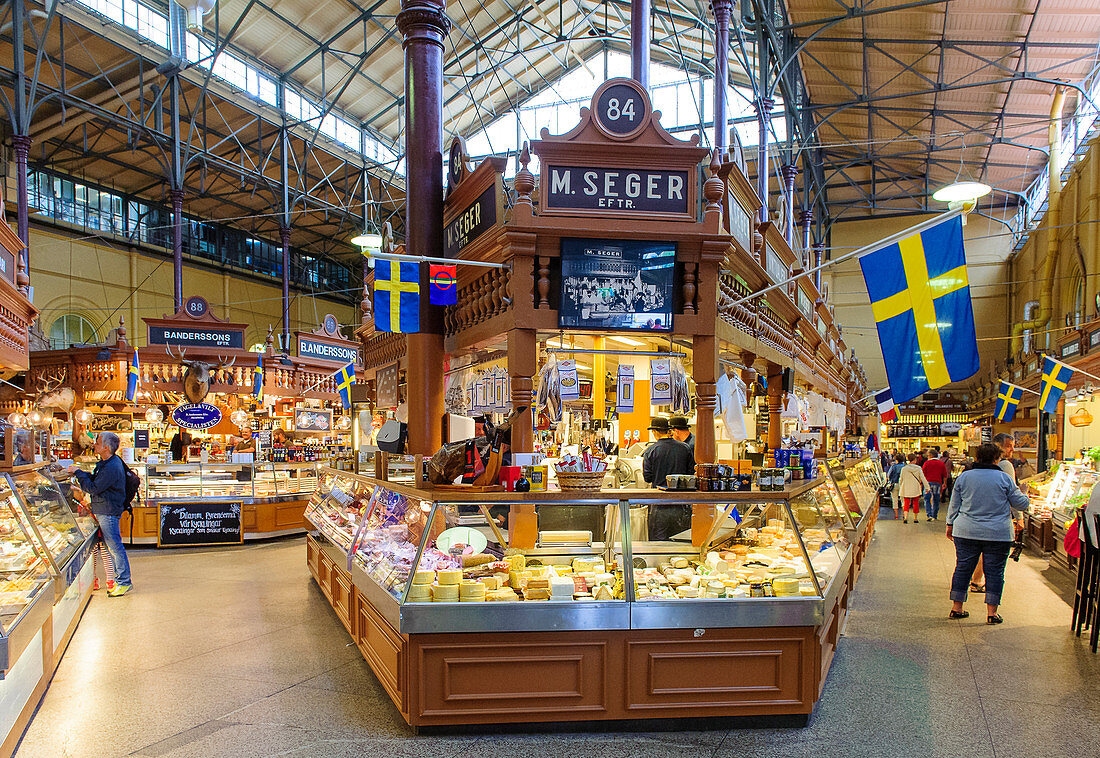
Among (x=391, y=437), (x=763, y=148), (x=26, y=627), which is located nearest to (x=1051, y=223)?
(x=763, y=148)

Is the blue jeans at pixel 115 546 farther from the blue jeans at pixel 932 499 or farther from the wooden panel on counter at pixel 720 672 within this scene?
the blue jeans at pixel 932 499

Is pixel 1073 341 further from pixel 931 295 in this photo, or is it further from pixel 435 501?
pixel 435 501

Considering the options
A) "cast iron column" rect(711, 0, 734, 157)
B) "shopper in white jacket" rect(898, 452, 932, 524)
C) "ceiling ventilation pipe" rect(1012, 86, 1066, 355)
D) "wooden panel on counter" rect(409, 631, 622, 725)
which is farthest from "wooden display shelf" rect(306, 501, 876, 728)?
"ceiling ventilation pipe" rect(1012, 86, 1066, 355)

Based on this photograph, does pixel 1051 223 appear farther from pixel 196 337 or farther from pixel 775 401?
pixel 196 337

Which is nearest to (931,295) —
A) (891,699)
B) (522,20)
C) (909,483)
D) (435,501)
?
(891,699)

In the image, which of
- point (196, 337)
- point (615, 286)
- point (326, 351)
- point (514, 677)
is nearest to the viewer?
point (514, 677)

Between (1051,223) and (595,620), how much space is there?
20.1m

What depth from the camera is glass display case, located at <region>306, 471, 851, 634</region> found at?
149 inches

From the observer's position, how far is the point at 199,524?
33.5 feet

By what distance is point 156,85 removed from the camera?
17.3m

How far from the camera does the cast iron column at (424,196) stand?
6480 mm

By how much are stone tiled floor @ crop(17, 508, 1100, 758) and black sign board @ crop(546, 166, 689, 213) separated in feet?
10.4

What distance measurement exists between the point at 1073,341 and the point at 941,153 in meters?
9.92

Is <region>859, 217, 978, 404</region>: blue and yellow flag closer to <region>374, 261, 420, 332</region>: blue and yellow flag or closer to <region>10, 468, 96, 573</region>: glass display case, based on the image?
<region>374, 261, 420, 332</region>: blue and yellow flag
